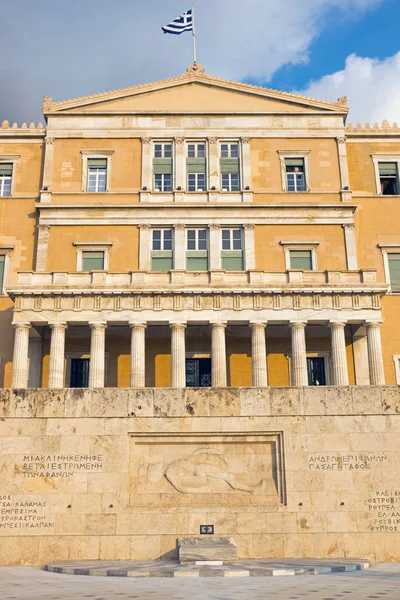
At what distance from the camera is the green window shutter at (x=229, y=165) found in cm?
4481

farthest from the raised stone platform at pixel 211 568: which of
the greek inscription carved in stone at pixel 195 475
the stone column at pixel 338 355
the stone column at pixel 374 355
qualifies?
the stone column at pixel 374 355

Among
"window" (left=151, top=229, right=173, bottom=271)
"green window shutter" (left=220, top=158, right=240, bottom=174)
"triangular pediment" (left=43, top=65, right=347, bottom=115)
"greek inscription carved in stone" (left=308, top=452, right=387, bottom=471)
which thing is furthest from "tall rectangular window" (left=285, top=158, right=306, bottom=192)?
"greek inscription carved in stone" (left=308, top=452, right=387, bottom=471)

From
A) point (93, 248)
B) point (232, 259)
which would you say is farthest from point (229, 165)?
point (93, 248)

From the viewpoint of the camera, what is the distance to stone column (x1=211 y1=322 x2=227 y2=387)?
3575 centimetres

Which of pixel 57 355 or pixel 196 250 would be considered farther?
pixel 196 250

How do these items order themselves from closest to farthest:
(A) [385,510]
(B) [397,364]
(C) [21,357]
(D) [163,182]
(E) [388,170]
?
(A) [385,510] < (C) [21,357] < (B) [397,364] < (D) [163,182] < (E) [388,170]

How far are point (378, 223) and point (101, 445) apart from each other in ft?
99.9

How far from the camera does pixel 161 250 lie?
1676 inches

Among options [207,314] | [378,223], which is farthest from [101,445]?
[378,223]

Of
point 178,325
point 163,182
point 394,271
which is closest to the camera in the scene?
point 178,325

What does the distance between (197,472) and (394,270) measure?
27826mm

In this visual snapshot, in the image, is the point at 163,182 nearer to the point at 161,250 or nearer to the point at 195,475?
the point at 161,250

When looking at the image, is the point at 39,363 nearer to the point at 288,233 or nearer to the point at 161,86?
the point at 288,233

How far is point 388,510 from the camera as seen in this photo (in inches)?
715
